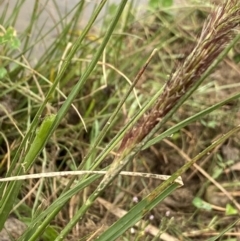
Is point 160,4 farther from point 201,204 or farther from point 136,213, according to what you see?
point 136,213

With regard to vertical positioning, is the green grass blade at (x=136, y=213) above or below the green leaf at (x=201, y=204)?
above

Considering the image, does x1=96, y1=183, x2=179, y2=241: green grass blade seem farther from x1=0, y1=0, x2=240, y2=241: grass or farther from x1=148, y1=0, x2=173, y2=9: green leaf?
x1=148, y1=0, x2=173, y2=9: green leaf

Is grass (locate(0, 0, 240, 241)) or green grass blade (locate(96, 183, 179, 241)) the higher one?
green grass blade (locate(96, 183, 179, 241))

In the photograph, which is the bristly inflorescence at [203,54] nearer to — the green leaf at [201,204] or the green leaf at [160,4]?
the green leaf at [201,204]

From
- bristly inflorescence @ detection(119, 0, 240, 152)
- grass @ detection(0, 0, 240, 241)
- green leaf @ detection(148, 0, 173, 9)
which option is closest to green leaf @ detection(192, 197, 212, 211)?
grass @ detection(0, 0, 240, 241)

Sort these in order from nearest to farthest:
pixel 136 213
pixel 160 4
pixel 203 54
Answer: pixel 203 54
pixel 136 213
pixel 160 4

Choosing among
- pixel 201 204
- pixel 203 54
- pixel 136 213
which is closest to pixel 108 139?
pixel 201 204

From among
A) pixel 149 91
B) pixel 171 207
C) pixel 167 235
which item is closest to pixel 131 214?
pixel 167 235

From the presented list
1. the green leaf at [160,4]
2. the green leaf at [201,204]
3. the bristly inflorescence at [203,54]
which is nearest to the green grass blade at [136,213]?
the bristly inflorescence at [203,54]

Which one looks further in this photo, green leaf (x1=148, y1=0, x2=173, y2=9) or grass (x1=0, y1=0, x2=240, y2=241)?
green leaf (x1=148, y1=0, x2=173, y2=9)
